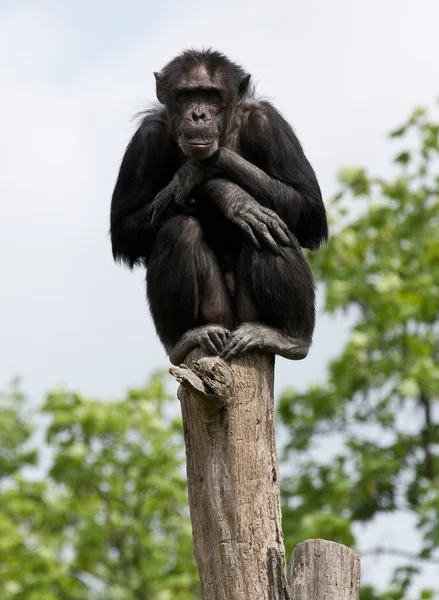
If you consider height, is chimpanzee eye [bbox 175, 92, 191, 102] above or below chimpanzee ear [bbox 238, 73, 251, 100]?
below

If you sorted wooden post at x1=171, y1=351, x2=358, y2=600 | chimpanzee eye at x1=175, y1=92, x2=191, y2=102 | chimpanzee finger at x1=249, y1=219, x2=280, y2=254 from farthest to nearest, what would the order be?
chimpanzee eye at x1=175, y1=92, x2=191, y2=102 < chimpanzee finger at x1=249, y1=219, x2=280, y2=254 < wooden post at x1=171, y1=351, x2=358, y2=600

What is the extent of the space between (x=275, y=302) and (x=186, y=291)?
546 mm

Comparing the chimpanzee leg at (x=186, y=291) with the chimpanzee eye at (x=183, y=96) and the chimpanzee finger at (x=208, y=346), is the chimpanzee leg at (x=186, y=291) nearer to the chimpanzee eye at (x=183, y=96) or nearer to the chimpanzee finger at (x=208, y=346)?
the chimpanzee finger at (x=208, y=346)

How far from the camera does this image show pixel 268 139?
6684 millimetres

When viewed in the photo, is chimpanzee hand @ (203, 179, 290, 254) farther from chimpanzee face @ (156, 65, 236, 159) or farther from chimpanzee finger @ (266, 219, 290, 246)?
chimpanzee face @ (156, 65, 236, 159)

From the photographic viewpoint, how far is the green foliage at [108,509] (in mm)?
16500

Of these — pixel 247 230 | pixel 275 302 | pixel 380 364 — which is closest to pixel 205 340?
pixel 275 302

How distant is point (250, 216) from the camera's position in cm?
643

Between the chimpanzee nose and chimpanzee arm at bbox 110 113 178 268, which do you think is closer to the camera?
the chimpanzee nose

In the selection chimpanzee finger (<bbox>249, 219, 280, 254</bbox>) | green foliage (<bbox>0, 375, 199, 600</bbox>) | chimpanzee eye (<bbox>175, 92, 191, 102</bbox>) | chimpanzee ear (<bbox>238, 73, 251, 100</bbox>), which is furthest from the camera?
green foliage (<bbox>0, 375, 199, 600</bbox>)

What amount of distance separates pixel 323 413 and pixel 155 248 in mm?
12517

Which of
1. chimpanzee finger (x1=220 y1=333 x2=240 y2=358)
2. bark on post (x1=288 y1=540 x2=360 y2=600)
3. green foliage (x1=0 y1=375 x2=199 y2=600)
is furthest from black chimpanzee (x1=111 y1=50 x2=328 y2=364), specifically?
green foliage (x1=0 y1=375 x2=199 y2=600)

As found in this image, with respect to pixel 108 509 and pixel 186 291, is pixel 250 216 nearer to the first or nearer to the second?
pixel 186 291

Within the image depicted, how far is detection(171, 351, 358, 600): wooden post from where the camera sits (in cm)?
596
